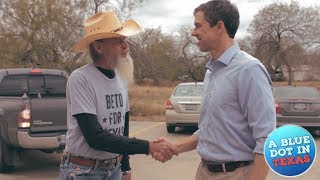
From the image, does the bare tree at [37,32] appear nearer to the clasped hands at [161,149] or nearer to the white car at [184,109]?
the white car at [184,109]

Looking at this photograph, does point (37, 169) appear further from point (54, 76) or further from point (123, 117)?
point (123, 117)

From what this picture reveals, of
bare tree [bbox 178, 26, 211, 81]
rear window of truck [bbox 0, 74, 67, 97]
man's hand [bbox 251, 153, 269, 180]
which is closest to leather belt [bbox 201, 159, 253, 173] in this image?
man's hand [bbox 251, 153, 269, 180]

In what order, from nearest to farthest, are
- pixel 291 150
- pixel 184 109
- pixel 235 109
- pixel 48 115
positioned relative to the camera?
pixel 291 150, pixel 235 109, pixel 48 115, pixel 184 109

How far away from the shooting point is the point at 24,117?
7465 millimetres

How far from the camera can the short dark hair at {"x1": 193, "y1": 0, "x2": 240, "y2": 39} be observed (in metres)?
2.78

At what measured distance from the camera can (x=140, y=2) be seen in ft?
94.8

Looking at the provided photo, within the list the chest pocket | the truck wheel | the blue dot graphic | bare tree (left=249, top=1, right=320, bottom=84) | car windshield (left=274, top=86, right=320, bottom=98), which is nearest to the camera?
the blue dot graphic

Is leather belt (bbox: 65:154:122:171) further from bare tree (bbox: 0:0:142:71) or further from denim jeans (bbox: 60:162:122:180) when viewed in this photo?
bare tree (bbox: 0:0:142:71)

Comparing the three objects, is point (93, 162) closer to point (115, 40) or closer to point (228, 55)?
point (115, 40)

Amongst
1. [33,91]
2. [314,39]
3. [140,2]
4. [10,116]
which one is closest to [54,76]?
[33,91]

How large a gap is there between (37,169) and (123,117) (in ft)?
18.2

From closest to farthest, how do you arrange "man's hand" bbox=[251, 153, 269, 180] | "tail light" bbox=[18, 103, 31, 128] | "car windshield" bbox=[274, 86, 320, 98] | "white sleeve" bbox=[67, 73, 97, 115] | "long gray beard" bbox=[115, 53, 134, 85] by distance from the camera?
1. "man's hand" bbox=[251, 153, 269, 180]
2. "white sleeve" bbox=[67, 73, 97, 115]
3. "long gray beard" bbox=[115, 53, 134, 85]
4. "tail light" bbox=[18, 103, 31, 128]
5. "car windshield" bbox=[274, 86, 320, 98]

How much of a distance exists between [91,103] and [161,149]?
635 millimetres

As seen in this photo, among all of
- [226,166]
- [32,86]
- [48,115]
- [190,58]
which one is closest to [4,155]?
[48,115]
